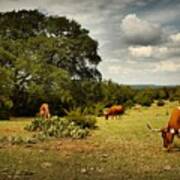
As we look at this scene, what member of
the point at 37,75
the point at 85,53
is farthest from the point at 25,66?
the point at 85,53

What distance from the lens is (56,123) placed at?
21.6m

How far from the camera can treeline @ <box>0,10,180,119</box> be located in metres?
38.5

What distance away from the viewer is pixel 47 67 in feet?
129

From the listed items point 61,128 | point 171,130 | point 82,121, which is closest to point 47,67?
point 82,121

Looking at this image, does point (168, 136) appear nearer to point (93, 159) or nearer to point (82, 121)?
point (93, 159)

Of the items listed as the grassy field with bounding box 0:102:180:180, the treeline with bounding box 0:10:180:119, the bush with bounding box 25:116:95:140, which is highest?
the treeline with bounding box 0:10:180:119

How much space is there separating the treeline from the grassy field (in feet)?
59.1

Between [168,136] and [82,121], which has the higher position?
[82,121]

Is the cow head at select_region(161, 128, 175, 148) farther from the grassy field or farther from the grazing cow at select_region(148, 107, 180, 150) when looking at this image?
the grassy field

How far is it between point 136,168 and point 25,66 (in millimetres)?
26656

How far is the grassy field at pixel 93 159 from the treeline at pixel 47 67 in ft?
59.1

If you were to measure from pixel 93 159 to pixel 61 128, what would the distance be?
691cm

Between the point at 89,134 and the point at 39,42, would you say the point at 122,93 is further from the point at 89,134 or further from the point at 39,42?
the point at 89,134

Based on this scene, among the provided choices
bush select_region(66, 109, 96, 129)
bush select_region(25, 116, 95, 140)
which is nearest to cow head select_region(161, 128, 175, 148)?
bush select_region(25, 116, 95, 140)
